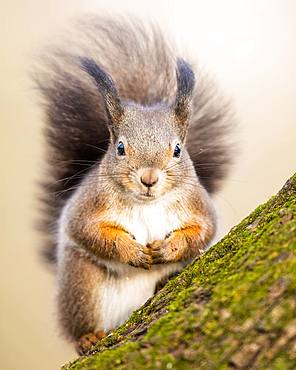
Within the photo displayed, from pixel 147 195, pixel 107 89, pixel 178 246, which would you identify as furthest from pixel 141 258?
pixel 107 89

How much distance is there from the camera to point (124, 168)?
2.52 metres

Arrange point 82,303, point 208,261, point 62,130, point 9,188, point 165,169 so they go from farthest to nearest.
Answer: point 9,188
point 62,130
point 82,303
point 165,169
point 208,261

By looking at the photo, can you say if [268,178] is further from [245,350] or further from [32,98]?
[245,350]

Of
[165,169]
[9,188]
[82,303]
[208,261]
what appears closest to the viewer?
[208,261]

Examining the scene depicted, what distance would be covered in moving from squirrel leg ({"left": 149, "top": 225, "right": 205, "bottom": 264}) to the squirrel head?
0.18m

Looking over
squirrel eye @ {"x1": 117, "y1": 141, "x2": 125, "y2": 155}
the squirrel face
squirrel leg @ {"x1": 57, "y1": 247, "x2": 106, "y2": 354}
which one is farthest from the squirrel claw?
squirrel eye @ {"x1": 117, "y1": 141, "x2": 125, "y2": 155}

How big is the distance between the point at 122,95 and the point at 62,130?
327 mm

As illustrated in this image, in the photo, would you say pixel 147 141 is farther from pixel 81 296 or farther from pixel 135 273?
pixel 81 296

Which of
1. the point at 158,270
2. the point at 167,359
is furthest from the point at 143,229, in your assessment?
the point at 167,359

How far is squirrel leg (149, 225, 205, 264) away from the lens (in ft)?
8.25

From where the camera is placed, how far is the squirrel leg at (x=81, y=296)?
2709mm

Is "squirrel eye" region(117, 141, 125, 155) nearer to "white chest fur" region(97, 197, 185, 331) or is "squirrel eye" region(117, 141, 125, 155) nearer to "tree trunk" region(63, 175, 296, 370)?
"white chest fur" region(97, 197, 185, 331)

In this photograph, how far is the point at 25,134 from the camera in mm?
6051

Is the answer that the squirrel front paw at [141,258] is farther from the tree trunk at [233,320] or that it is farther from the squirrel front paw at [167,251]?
the tree trunk at [233,320]
